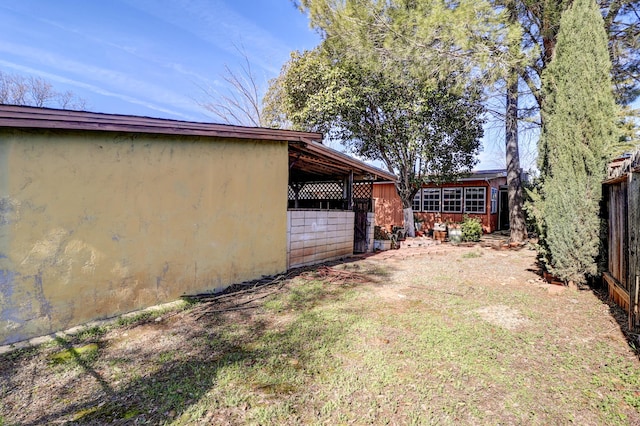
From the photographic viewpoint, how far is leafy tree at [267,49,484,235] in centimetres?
1092

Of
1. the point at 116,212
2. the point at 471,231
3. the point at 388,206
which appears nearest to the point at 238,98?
the point at 388,206

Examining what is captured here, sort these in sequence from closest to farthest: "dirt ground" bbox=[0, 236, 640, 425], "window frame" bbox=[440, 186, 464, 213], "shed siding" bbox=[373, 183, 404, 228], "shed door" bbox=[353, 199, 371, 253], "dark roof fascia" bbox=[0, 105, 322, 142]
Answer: "dirt ground" bbox=[0, 236, 640, 425] < "dark roof fascia" bbox=[0, 105, 322, 142] < "shed door" bbox=[353, 199, 371, 253] < "window frame" bbox=[440, 186, 464, 213] < "shed siding" bbox=[373, 183, 404, 228]

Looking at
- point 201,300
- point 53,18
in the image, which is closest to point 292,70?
point 53,18

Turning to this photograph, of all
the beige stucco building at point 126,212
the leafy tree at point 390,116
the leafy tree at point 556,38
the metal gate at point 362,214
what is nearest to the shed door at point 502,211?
the leafy tree at point 390,116

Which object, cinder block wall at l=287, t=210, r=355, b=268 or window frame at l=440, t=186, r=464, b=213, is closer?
cinder block wall at l=287, t=210, r=355, b=268

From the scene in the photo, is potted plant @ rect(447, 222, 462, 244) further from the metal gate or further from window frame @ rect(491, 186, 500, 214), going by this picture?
window frame @ rect(491, 186, 500, 214)

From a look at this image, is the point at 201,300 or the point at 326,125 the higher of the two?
the point at 326,125

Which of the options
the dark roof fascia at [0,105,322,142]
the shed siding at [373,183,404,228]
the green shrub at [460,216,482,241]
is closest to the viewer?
the dark roof fascia at [0,105,322,142]

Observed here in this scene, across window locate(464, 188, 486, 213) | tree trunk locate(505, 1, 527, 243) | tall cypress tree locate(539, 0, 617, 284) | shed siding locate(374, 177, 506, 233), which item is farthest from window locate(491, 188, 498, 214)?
tall cypress tree locate(539, 0, 617, 284)

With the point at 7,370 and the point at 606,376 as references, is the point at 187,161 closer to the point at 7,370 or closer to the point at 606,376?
the point at 7,370

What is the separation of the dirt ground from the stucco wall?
0.44 meters

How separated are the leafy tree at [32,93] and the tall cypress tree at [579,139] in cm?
2156

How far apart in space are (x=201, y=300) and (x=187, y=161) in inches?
80.2

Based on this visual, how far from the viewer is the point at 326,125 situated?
487 inches
